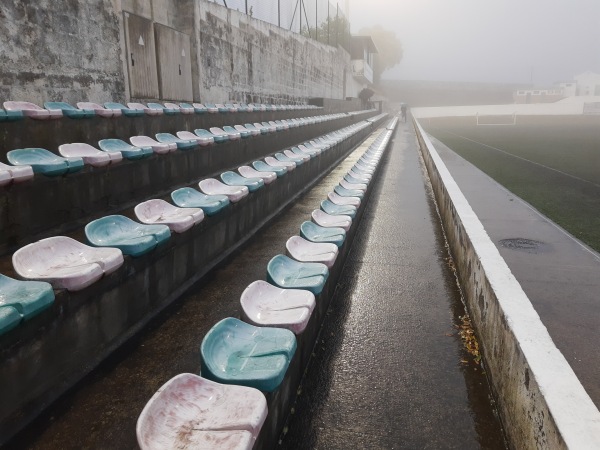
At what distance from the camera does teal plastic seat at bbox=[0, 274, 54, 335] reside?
1405 mm

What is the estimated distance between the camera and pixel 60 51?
15.1ft

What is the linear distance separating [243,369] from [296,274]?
88 cm

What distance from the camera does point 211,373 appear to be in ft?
4.90

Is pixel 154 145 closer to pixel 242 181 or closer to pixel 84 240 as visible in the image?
pixel 242 181

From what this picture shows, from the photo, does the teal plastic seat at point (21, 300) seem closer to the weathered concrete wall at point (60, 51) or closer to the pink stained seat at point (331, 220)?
the pink stained seat at point (331, 220)

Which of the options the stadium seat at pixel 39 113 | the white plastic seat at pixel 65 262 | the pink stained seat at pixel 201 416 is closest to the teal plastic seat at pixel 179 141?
the stadium seat at pixel 39 113

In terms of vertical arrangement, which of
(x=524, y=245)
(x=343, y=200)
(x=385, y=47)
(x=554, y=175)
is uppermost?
(x=385, y=47)

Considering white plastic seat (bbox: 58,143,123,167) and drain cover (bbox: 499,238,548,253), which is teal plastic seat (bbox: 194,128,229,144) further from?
drain cover (bbox: 499,238,548,253)

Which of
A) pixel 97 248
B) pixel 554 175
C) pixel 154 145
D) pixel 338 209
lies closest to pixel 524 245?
pixel 338 209

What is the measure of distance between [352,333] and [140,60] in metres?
5.34

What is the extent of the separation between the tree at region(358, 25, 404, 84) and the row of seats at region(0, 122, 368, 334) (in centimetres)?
6806

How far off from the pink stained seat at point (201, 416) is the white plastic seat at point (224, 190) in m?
2.05

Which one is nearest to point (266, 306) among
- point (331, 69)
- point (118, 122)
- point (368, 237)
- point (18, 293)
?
point (18, 293)

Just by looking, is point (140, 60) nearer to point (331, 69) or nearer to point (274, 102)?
point (274, 102)
